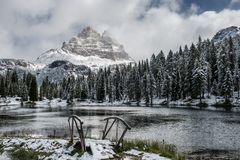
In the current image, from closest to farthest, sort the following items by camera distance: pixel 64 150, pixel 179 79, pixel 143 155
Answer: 1. pixel 143 155
2. pixel 64 150
3. pixel 179 79

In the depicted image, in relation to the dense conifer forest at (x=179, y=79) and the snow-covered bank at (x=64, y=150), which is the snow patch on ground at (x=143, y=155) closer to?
the snow-covered bank at (x=64, y=150)

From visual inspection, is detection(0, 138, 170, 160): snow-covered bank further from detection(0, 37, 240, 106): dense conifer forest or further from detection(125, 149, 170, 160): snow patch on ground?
detection(0, 37, 240, 106): dense conifer forest

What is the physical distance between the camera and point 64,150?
23.5m

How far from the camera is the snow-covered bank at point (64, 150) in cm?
2178

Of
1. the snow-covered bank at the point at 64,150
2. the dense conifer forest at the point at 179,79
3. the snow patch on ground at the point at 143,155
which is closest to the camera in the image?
the snow patch on ground at the point at 143,155

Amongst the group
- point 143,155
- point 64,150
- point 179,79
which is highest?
point 179,79

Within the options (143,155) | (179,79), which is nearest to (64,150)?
(143,155)

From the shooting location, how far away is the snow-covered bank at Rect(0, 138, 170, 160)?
21.8 meters

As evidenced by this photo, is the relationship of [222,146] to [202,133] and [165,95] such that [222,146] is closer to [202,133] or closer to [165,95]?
[202,133]

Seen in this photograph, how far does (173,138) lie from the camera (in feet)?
143

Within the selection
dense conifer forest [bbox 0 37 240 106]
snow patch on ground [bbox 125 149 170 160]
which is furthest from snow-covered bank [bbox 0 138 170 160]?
dense conifer forest [bbox 0 37 240 106]

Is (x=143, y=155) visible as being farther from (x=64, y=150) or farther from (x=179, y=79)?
(x=179, y=79)

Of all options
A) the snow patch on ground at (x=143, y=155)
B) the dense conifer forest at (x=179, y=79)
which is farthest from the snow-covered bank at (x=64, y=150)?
the dense conifer forest at (x=179, y=79)

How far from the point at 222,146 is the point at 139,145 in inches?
584
